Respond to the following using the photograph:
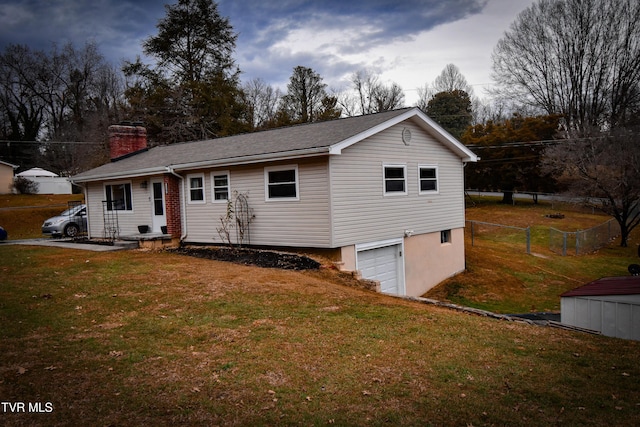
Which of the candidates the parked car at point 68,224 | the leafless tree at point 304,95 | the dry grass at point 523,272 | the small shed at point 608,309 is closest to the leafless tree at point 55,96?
the leafless tree at point 304,95

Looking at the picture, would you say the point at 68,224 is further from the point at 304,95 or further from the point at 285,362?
the point at 304,95

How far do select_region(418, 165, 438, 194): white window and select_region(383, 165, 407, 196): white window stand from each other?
0.97 metres

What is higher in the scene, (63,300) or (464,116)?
(464,116)

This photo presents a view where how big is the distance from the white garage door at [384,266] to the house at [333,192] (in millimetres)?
33

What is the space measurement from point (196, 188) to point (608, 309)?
488 inches

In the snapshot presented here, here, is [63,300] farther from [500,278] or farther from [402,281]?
[500,278]

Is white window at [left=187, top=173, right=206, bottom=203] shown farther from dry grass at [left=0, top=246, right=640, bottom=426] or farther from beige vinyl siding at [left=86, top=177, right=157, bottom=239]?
dry grass at [left=0, top=246, right=640, bottom=426]

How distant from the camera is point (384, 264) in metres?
14.1

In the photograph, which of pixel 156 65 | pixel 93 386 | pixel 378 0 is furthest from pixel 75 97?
pixel 93 386

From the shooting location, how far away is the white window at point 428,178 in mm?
15227

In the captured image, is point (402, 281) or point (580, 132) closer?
point (402, 281)

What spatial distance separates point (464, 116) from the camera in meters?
48.2

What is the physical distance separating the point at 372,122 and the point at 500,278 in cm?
826

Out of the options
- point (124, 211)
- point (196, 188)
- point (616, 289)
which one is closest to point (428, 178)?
point (616, 289)
